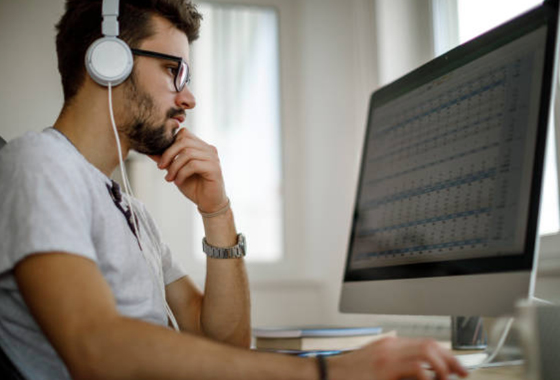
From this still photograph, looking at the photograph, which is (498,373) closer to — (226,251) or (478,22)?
(226,251)

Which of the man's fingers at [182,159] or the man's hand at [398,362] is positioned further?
the man's fingers at [182,159]

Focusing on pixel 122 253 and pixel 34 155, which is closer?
pixel 34 155

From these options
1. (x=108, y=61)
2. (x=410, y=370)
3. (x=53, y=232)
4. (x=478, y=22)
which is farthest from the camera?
(x=478, y=22)

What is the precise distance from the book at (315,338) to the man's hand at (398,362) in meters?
0.56

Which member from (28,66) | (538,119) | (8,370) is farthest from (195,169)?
(28,66)

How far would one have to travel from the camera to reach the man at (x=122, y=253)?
64 cm

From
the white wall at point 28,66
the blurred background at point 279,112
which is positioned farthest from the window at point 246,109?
the white wall at point 28,66

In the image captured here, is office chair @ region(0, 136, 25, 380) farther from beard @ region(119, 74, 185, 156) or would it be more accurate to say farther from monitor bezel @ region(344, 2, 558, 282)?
monitor bezel @ region(344, 2, 558, 282)

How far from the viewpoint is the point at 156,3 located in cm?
116

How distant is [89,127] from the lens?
1.07 meters

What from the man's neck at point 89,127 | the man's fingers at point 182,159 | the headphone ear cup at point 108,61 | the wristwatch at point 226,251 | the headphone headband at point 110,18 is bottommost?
the wristwatch at point 226,251

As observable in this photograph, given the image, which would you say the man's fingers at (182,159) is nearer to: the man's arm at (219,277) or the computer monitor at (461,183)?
the man's arm at (219,277)

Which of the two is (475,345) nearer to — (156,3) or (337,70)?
(156,3)

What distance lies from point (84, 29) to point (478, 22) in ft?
4.06
